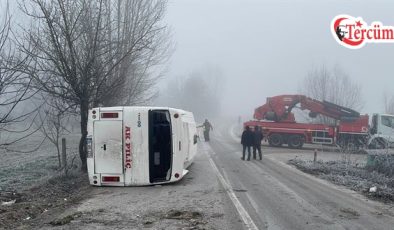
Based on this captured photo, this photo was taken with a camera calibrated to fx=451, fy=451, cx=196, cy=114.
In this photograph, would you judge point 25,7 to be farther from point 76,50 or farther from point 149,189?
point 149,189

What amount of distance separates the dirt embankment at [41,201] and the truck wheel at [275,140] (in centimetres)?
1749

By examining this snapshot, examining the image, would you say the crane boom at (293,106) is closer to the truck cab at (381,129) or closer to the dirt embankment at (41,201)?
the truck cab at (381,129)

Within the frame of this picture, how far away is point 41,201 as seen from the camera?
10922 millimetres

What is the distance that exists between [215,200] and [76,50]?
8152mm

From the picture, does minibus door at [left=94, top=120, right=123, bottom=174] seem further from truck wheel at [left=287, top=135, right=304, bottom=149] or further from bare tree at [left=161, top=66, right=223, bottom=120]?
bare tree at [left=161, top=66, right=223, bottom=120]

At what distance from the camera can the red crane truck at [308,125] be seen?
29219mm

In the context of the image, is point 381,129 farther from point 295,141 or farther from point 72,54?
point 72,54

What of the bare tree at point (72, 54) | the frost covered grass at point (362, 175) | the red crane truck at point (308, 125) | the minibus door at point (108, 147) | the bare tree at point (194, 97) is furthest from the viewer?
the bare tree at point (194, 97)

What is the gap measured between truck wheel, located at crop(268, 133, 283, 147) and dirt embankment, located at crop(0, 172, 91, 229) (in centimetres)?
1749

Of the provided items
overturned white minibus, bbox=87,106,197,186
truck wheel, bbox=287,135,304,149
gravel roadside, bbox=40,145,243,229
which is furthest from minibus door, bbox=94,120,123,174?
truck wheel, bbox=287,135,304,149

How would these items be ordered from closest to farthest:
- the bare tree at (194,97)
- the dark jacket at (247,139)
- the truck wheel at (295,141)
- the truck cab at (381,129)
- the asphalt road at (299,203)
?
the asphalt road at (299,203)
the dark jacket at (247,139)
the truck cab at (381,129)
the truck wheel at (295,141)
the bare tree at (194,97)

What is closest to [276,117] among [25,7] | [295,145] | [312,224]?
[295,145]

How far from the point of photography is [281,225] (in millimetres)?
8203

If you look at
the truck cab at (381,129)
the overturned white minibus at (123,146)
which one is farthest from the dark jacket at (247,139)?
the truck cab at (381,129)
